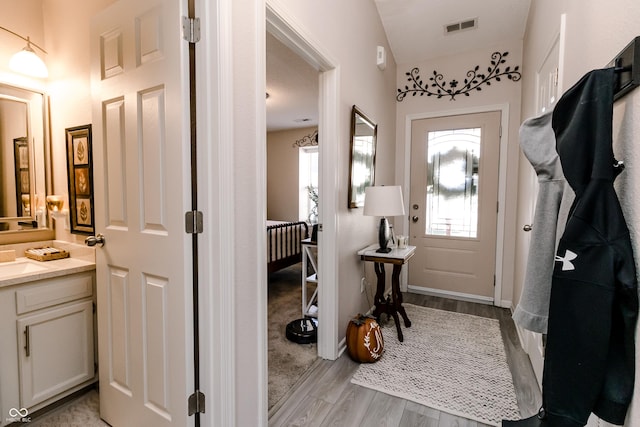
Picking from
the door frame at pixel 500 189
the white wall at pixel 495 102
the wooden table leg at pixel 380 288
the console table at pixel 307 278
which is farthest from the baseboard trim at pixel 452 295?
the console table at pixel 307 278

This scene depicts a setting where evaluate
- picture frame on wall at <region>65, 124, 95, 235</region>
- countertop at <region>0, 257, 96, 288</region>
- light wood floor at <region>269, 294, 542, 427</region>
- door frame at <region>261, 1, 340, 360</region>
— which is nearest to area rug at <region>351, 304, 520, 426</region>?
light wood floor at <region>269, 294, 542, 427</region>

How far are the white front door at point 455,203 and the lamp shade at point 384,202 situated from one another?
4.70 feet

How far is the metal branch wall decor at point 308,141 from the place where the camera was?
6.49m

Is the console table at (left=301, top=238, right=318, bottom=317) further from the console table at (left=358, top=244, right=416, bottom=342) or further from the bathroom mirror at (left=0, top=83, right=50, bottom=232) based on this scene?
the bathroom mirror at (left=0, top=83, right=50, bottom=232)

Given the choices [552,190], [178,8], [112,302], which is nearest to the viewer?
[552,190]

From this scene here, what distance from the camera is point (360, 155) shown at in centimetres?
276

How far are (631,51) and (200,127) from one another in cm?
130

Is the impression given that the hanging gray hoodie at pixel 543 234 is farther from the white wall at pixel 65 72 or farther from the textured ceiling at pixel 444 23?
the textured ceiling at pixel 444 23

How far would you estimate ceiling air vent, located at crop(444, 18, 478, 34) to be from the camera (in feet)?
10.5

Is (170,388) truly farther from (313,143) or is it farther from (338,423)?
(313,143)

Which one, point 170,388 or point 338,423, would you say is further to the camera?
point 338,423

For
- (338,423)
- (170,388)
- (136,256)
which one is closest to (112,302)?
(136,256)

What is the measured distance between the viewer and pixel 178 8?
1.23m

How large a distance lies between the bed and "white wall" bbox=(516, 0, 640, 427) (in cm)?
329
